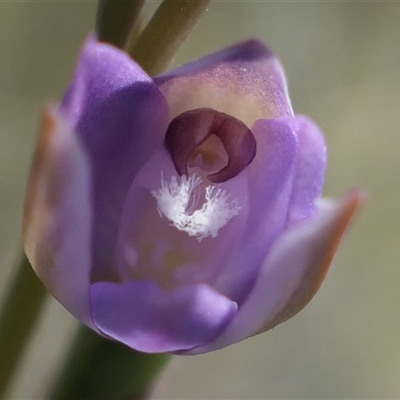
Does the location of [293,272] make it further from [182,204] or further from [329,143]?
[329,143]

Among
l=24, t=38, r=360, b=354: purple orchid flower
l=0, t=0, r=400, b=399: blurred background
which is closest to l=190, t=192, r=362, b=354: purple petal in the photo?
l=24, t=38, r=360, b=354: purple orchid flower

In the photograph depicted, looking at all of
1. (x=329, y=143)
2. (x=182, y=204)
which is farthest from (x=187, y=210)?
(x=329, y=143)

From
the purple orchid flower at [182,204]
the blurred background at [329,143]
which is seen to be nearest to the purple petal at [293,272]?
the purple orchid flower at [182,204]

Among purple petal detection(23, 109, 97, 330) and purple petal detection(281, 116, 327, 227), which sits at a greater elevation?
purple petal detection(281, 116, 327, 227)

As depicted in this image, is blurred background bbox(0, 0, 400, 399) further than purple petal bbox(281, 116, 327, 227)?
Yes

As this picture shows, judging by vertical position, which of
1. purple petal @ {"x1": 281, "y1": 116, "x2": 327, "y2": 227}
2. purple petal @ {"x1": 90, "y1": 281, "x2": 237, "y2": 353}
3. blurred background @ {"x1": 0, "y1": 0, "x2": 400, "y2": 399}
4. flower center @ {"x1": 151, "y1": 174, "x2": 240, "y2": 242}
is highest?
purple petal @ {"x1": 281, "y1": 116, "x2": 327, "y2": 227}

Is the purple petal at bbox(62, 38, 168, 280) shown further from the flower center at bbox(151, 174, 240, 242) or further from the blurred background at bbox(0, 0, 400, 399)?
the blurred background at bbox(0, 0, 400, 399)

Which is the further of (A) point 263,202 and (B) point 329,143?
Result: (B) point 329,143

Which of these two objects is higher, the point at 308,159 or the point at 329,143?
the point at 308,159
